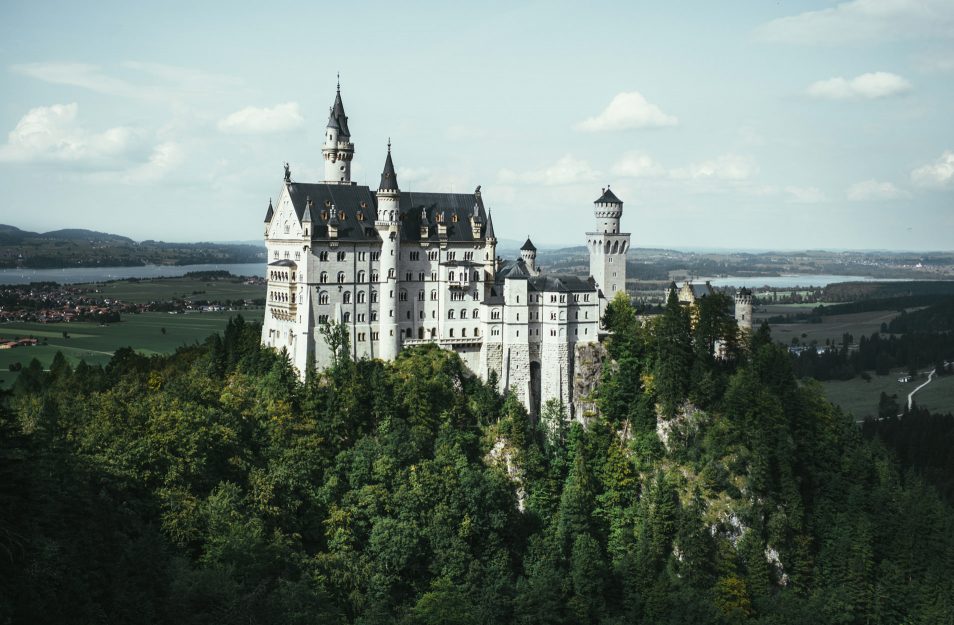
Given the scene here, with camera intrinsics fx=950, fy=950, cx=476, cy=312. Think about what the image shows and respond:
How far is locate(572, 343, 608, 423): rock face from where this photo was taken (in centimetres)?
8262

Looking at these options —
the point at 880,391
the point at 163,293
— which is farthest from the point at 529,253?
the point at 163,293

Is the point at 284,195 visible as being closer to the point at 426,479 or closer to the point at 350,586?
the point at 426,479

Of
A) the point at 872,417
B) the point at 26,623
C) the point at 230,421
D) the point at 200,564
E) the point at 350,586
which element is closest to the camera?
the point at 26,623

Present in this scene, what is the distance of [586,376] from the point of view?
273 ft

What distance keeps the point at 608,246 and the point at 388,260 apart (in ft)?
73.7

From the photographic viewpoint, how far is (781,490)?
76875mm

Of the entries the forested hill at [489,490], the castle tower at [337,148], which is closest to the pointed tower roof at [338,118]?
the castle tower at [337,148]

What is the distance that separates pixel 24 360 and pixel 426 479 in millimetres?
55794

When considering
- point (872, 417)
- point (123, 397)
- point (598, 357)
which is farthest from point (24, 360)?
point (872, 417)

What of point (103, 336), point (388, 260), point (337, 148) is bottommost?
point (103, 336)

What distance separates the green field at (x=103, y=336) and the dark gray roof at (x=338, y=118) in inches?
1376

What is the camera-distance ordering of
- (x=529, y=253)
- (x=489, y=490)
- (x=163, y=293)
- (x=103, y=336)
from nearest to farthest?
(x=489, y=490) → (x=529, y=253) → (x=103, y=336) → (x=163, y=293)

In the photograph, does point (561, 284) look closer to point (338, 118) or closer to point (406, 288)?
point (406, 288)

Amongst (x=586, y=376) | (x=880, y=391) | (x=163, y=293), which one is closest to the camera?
(x=586, y=376)
